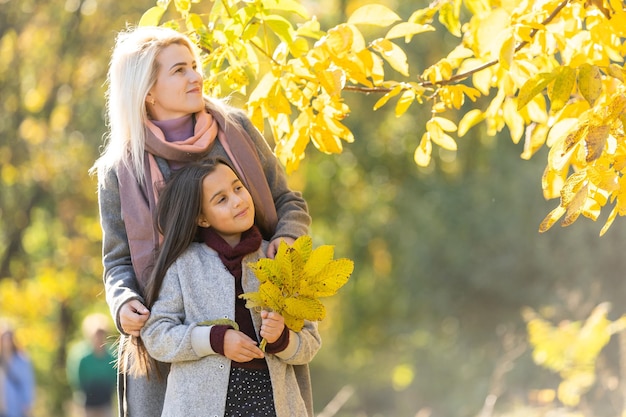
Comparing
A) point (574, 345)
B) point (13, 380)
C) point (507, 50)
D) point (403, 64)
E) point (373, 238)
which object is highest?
point (507, 50)

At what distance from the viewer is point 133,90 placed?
2.68m

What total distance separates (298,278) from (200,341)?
0.26 meters

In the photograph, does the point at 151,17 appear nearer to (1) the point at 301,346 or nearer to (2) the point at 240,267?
(2) the point at 240,267

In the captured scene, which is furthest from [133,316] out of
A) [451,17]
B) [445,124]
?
[451,17]

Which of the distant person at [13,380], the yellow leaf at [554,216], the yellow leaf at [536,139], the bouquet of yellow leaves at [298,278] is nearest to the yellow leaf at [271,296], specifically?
the bouquet of yellow leaves at [298,278]

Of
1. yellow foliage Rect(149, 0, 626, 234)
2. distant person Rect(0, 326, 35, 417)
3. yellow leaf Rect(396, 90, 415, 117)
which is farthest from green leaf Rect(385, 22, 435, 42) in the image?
distant person Rect(0, 326, 35, 417)

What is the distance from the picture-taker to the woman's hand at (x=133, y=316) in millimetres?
2461

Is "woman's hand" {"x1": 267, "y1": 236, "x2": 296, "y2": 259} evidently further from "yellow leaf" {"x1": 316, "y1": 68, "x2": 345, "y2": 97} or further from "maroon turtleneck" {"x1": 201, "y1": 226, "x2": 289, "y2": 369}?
"yellow leaf" {"x1": 316, "y1": 68, "x2": 345, "y2": 97}

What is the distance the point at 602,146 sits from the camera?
6.97ft

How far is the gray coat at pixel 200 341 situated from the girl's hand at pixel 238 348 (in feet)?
0.14

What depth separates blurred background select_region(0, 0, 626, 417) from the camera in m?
13.3

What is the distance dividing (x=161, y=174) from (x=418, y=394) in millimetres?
13437

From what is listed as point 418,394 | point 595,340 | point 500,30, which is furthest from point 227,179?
point 418,394

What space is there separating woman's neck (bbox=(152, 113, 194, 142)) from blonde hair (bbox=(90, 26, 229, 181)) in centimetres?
5
